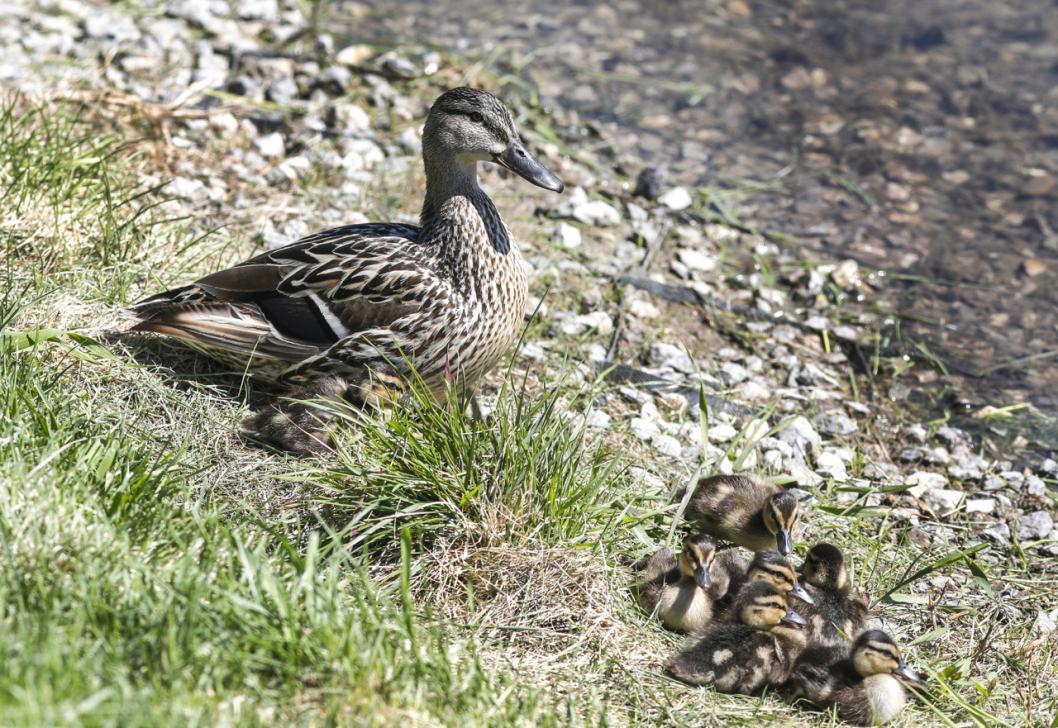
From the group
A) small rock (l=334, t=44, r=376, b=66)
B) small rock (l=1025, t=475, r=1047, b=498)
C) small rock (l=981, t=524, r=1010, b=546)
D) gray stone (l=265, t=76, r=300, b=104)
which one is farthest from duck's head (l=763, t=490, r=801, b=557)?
small rock (l=334, t=44, r=376, b=66)

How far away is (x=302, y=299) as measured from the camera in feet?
14.1

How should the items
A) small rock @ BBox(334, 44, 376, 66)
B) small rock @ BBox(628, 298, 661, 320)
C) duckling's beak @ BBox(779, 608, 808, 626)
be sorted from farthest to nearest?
small rock @ BBox(334, 44, 376, 66) → small rock @ BBox(628, 298, 661, 320) → duckling's beak @ BBox(779, 608, 808, 626)

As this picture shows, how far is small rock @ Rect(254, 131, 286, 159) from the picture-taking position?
20.9ft

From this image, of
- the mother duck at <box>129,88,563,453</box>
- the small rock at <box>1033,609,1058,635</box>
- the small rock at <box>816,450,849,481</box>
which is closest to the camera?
the small rock at <box>1033,609,1058,635</box>

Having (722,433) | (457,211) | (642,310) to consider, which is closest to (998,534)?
(722,433)

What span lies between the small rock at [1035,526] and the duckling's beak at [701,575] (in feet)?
5.54

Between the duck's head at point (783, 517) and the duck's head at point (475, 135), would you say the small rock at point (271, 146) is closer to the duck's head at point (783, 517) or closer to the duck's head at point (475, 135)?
the duck's head at point (475, 135)

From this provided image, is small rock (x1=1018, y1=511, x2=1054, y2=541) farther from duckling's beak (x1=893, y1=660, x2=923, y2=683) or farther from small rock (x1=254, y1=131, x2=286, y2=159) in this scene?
small rock (x1=254, y1=131, x2=286, y2=159)

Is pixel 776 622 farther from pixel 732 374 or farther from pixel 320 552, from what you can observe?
pixel 732 374

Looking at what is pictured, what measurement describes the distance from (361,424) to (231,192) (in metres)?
2.65

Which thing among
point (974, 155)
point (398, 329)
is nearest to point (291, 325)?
point (398, 329)

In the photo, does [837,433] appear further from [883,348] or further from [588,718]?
[588,718]

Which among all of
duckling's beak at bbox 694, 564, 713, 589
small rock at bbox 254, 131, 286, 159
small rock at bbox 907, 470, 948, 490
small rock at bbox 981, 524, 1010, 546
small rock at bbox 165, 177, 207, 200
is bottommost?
small rock at bbox 981, 524, 1010, 546

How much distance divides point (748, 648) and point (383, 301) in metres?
1.78
